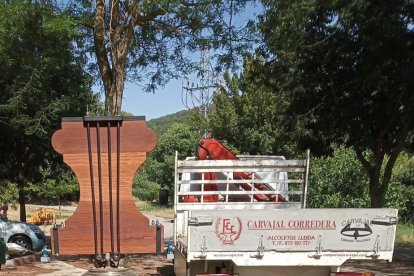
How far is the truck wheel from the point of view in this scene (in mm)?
16203

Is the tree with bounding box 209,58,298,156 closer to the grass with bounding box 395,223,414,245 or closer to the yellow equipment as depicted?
the grass with bounding box 395,223,414,245

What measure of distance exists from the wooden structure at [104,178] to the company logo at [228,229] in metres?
1.25

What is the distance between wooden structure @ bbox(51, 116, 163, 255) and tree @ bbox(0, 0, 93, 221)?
6.14m

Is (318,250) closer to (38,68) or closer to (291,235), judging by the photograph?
(291,235)

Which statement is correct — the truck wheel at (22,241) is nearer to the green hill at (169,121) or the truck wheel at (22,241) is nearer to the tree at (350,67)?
the tree at (350,67)

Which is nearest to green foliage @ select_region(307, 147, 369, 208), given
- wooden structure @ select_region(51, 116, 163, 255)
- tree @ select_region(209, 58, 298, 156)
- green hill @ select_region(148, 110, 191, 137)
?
tree @ select_region(209, 58, 298, 156)

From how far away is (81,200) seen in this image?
4.99 metres

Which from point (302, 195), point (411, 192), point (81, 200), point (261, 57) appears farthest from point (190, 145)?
point (81, 200)

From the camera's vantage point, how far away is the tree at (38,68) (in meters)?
10.9

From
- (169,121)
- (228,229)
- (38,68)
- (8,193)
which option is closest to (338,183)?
(8,193)

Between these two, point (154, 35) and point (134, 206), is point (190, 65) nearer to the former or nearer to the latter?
point (154, 35)

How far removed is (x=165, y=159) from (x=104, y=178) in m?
45.1

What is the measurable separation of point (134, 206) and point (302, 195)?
4301 millimetres

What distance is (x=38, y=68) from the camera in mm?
12148
